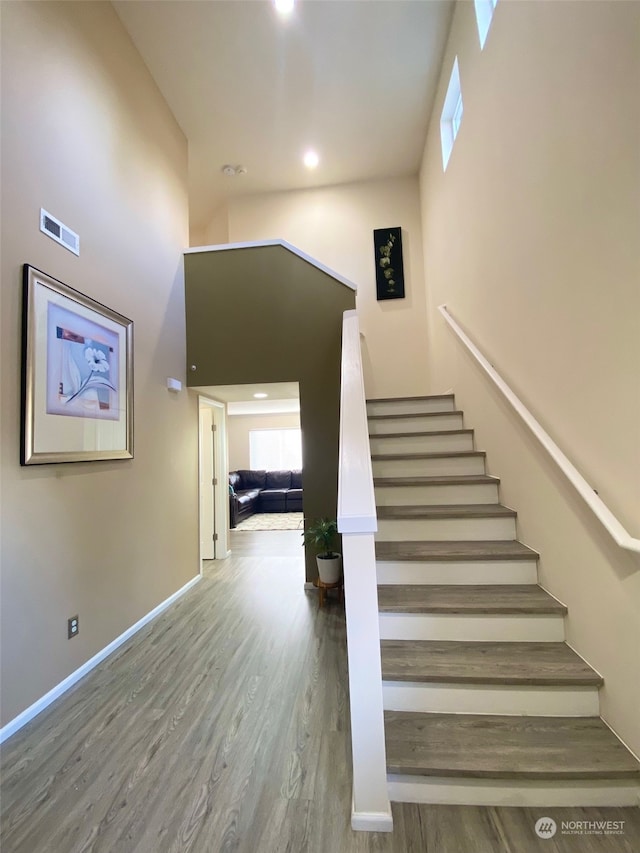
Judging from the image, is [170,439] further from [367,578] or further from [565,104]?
[565,104]

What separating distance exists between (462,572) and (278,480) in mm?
7166

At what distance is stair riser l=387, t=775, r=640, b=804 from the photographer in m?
1.29

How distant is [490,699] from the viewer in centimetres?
153

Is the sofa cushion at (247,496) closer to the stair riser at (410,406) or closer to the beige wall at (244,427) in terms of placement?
the beige wall at (244,427)

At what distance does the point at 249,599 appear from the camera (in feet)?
10.9

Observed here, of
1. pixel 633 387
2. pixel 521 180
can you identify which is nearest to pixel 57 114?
pixel 521 180

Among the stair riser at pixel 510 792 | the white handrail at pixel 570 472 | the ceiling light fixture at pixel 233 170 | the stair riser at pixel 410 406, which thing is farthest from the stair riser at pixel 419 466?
the ceiling light fixture at pixel 233 170

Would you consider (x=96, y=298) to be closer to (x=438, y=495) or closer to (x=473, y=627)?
(x=438, y=495)

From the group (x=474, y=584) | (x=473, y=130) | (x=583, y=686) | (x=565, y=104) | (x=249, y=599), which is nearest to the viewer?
(x=583, y=686)

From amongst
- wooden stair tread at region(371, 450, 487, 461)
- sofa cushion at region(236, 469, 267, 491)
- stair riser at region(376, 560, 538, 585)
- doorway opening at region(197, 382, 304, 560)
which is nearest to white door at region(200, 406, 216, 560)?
doorway opening at region(197, 382, 304, 560)

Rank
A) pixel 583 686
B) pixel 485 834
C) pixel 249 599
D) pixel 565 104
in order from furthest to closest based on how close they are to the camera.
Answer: pixel 249 599 → pixel 565 104 → pixel 583 686 → pixel 485 834

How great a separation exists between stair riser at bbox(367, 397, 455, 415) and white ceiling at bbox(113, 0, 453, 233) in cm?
330

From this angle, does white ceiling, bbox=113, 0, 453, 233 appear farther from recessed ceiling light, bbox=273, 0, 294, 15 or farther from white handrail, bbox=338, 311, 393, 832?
white handrail, bbox=338, 311, 393, 832

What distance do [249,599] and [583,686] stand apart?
8.37 feet
